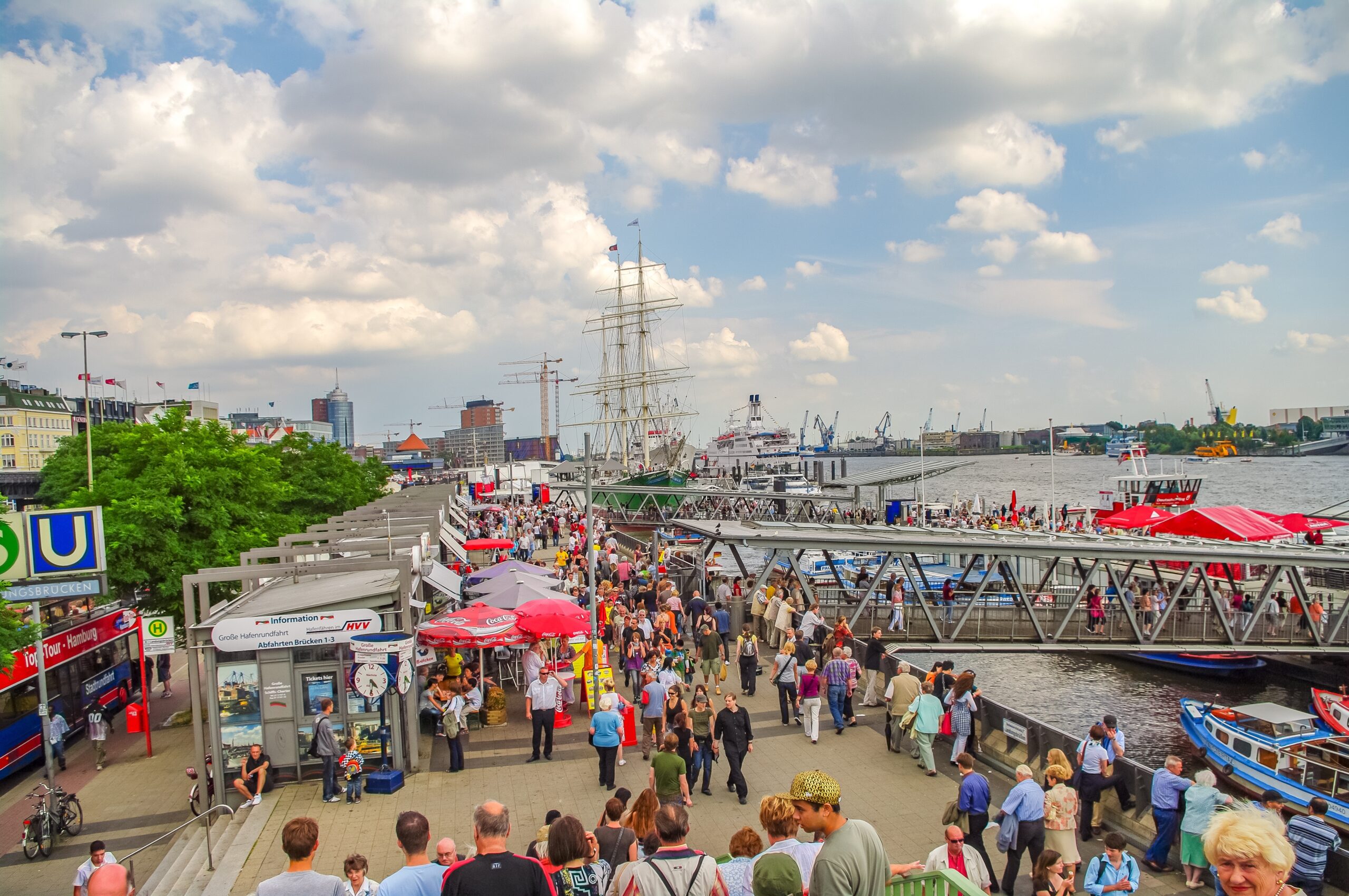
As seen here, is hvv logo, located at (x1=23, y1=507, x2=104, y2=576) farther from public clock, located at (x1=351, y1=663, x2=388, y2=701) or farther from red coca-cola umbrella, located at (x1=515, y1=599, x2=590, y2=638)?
red coca-cola umbrella, located at (x1=515, y1=599, x2=590, y2=638)

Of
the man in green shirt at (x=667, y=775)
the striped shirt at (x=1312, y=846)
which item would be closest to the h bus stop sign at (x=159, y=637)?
the man in green shirt at (x=667, y=775)

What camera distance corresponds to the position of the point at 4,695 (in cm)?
1653

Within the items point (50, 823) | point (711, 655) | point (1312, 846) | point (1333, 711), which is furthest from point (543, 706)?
point (1333, 711)

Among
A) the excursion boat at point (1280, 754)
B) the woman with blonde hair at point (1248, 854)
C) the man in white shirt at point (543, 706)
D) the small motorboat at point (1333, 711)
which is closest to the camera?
the woman with blonde hair at point (1248, 854)

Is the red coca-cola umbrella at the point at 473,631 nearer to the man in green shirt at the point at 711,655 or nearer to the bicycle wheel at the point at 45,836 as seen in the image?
the man in green shirt at the point at 711,655

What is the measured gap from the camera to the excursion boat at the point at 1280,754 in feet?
46.4

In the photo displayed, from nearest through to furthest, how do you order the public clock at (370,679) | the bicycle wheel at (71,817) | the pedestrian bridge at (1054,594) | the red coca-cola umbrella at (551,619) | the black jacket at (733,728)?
the black jacket at (733,728)
the public clock at (370,679)
the bicycle wheel at (71,817)
the red coca-cola umbrella at (551,619)
the pedestrian bridge at (1054,594)

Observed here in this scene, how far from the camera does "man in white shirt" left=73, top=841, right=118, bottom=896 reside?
27.4 ft

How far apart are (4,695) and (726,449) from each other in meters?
133

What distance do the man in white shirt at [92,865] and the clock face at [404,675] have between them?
4064mm

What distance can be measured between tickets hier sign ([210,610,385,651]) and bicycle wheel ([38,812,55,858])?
4.34 meters

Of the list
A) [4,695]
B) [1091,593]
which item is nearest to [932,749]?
[1091,593]

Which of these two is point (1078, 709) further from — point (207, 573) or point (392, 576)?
point (207, 573)

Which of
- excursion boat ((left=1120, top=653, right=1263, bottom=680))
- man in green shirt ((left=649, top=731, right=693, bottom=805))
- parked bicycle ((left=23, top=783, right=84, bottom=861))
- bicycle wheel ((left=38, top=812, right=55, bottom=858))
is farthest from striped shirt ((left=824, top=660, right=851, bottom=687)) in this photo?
excursion boat ((left=1120, top=653, right=1263, bottom=680))
